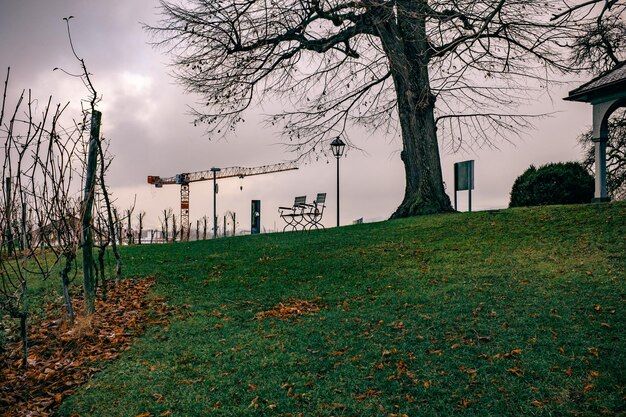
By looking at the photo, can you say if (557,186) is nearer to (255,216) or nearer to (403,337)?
(403,337)

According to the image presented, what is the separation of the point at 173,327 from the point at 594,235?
313 inches

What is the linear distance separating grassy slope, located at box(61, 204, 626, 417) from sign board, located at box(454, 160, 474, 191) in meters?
5.84

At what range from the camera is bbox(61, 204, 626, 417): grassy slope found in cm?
477

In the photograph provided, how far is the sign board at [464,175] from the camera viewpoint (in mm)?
16594

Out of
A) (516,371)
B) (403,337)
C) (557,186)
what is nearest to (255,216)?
(557,186)

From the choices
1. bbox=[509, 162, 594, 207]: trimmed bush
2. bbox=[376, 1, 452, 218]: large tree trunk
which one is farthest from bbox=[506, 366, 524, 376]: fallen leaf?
bbox=[509, 162, 594, 207]: trimmed bush

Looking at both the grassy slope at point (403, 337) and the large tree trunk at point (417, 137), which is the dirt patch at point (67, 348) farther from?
the large tree trunk at point (417, 137)

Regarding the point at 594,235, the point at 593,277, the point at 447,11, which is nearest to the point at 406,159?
the point at 447,11

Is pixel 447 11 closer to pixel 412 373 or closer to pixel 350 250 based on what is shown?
pixel 350 250

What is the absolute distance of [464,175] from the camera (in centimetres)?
1683

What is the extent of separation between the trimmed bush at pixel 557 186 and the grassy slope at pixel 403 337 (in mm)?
4028

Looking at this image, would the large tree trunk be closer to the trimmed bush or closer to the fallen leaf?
the trimmed bush

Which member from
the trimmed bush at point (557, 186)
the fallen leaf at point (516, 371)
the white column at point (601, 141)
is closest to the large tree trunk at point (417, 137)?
the trimmed bush at point (557, 186)

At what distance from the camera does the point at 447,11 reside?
12.0 meters
